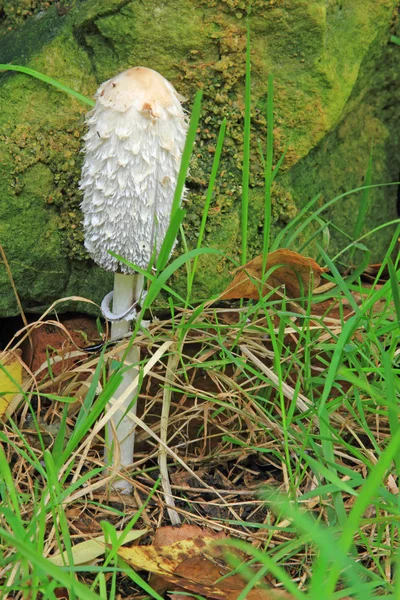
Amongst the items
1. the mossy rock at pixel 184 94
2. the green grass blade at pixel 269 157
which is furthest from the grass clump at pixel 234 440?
the mossy rock at pixel 184 94

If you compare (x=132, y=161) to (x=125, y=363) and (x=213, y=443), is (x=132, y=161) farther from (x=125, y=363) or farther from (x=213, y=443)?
(x=213, y=443)

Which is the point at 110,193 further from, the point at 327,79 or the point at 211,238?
the point at 327,79

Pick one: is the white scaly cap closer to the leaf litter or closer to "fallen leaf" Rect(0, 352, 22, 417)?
the leaf litter

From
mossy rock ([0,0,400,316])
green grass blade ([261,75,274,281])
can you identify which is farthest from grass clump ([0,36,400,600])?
mossy rock ([0,0,400,316])

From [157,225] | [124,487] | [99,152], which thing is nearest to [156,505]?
[124,487]

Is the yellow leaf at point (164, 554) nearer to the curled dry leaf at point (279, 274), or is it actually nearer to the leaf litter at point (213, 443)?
the leaf litter at point (213, 443)
